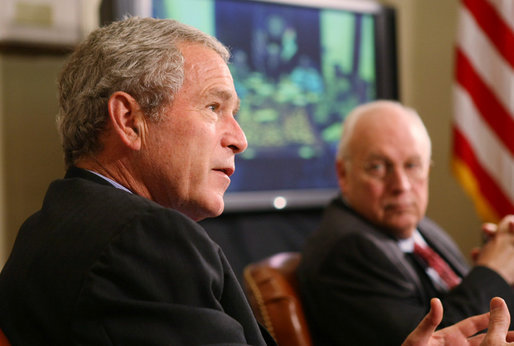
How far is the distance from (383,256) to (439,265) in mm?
372

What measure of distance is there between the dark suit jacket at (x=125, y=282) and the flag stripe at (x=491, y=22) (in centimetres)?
266

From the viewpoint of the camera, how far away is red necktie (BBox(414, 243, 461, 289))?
1.94 m

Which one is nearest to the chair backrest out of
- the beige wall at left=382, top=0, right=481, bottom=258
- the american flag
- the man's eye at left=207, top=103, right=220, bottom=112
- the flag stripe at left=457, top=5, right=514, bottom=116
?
the man's eye at left=207, top=103, right=220, bottom=112

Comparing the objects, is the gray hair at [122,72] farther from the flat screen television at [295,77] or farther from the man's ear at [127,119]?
the flat screen television at [295,77]

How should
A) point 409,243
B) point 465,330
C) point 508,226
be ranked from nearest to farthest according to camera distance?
point 465,330, point 508,226, point 409,243

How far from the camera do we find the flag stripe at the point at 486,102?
3.01m

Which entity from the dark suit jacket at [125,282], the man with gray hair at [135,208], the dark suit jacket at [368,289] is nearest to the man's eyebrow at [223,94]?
the man with gray hair at [135,208]

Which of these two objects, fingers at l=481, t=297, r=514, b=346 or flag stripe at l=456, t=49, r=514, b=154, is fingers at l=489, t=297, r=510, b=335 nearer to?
fingers at l=481, t=297, r=514, b=346

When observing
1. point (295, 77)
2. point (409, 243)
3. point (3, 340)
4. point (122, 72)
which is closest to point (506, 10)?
point (295, 77)

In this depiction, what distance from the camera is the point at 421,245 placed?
208 cm

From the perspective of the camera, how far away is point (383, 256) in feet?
5.63

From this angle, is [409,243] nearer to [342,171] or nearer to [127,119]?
[342,171]

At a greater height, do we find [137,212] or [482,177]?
[137,212]

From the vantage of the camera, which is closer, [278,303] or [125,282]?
[125,282]
